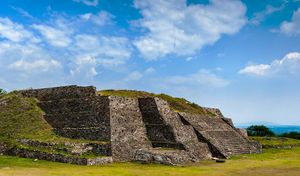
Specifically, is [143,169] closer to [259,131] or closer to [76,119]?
[76,119]

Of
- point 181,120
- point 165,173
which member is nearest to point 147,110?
point 181,120

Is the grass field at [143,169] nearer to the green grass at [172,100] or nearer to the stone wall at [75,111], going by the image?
the stone wall at [75,111]

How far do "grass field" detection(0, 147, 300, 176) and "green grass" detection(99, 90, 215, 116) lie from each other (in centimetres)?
1320

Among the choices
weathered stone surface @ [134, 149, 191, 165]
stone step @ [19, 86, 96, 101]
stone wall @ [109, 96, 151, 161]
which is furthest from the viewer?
stone step @ [19, 86, 96, 101]

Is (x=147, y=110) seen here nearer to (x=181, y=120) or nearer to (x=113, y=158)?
(x=181, y=120)

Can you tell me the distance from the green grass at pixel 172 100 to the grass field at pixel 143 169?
520 inches

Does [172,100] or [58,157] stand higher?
[172,100]

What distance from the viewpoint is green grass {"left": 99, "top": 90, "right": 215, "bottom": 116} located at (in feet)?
128

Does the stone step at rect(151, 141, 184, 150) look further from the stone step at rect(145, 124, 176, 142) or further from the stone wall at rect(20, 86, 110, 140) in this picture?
the stone wall at rect(20, 86, 110, 140)

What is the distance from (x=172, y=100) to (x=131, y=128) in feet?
43.5

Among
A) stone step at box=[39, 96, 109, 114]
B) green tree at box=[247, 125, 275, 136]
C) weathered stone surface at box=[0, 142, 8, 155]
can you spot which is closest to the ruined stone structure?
stone step at box=[39, 96, 109, 114]

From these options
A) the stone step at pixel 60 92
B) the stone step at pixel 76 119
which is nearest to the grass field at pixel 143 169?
the stone step at pixel 76 119

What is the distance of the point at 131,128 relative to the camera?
30562 millimetres

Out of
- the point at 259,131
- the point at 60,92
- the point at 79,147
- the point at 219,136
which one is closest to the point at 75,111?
the point at 60,92
